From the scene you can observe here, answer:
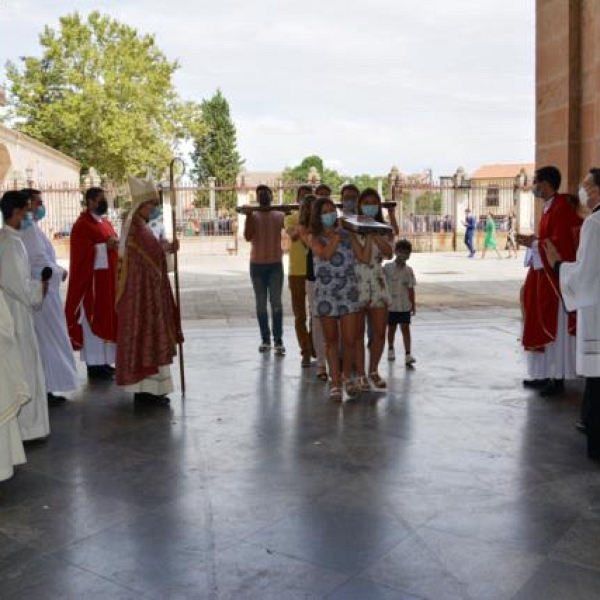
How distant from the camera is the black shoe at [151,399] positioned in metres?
6.00

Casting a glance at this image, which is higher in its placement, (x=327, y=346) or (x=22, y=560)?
(x=327, y=346)

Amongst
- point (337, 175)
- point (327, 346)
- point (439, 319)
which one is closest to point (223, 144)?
point (337, 175)

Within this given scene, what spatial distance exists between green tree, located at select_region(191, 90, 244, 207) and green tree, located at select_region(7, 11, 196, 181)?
2454cm

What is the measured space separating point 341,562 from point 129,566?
87cm

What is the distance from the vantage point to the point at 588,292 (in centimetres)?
448

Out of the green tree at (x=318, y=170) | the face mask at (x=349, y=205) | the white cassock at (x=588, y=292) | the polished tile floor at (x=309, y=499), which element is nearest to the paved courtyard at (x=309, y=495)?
the polished tile floor at (x=309, y=499)

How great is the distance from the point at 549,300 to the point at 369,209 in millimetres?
1593

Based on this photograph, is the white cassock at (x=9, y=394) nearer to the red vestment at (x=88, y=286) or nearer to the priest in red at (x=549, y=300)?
the red vestment at (x=88, y=286)

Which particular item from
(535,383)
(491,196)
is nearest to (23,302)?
(535,383)

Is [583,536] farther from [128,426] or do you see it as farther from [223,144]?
[223,144]

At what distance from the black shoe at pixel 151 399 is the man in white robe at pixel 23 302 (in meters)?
1.19

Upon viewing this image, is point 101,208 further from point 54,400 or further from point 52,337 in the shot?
point 54,400

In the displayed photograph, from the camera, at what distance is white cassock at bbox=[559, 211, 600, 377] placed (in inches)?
173

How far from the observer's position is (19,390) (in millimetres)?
4051
